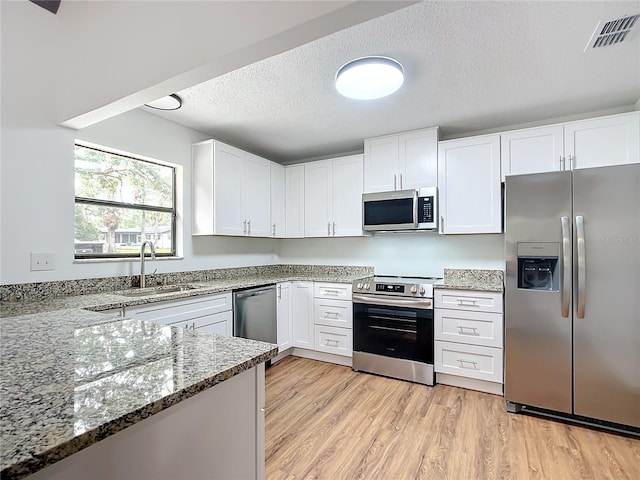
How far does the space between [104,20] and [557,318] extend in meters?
3.50

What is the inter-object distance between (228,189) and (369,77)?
1.83 meters

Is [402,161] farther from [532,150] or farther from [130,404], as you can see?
[130,404]

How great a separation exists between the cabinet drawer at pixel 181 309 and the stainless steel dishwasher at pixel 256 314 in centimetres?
14

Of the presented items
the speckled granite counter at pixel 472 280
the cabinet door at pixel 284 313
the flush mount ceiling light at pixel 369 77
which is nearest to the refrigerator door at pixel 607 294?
the speckled granite counter at pixel 472 280

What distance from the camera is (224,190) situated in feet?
10.4

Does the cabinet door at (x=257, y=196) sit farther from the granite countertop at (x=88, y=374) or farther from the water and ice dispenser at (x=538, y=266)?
the water and ice dispenser at (x=538, y=266)

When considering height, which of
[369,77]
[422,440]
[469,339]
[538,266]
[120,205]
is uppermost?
[369,77]

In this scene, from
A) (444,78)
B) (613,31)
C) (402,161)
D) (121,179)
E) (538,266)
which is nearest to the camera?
(613,31)

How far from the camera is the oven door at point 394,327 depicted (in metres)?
2.85

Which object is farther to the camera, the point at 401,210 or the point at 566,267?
the point at 401,210

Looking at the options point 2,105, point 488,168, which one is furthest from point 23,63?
point 488,168

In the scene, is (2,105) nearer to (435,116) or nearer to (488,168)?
(435,116)

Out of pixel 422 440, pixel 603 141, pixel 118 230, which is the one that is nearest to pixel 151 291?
pixel 118 230

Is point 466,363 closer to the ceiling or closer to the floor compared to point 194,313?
closer to the floor
